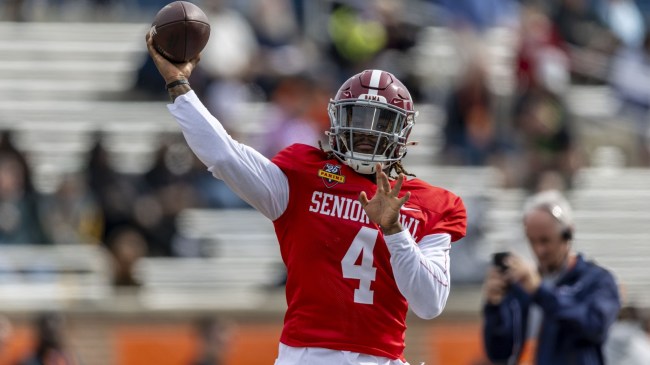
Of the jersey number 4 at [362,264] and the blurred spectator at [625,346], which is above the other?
the jersey number 4 at [362,264]

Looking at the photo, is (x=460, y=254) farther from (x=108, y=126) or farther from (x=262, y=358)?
(x=108, y=126)

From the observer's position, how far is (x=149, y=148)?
14.7 meters

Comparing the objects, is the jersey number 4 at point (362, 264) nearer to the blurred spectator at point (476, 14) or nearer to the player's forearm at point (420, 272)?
the player's forearm at point (420, 272)

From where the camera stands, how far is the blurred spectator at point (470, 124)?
1511cm

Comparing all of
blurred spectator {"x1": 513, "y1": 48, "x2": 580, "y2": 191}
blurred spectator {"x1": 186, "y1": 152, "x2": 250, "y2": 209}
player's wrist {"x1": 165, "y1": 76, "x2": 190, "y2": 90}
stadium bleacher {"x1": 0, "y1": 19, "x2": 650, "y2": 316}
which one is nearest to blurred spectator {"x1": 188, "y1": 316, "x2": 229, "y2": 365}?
stadium bleacher {"x1": 0, "y1": 19, "x2": 650, "y2": 316}

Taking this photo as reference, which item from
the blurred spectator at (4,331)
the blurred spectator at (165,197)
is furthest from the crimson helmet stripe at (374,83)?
the blurred spectator at (165,197)

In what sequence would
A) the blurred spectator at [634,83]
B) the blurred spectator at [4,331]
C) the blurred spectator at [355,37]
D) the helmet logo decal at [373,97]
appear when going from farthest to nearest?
1. the blurred spectator at [634,83]
2. the blurred spectator at [355,37]
3. the blurred spectator at [4,331]
4. the helmet logo decal at [373,97]

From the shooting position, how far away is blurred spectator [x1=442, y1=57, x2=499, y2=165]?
49.6 feet

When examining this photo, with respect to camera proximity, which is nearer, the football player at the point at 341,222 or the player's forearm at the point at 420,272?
the player's forearm at the point at 420,272

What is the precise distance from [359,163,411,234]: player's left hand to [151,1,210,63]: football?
0.81 metres

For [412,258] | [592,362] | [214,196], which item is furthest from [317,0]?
[412,258]

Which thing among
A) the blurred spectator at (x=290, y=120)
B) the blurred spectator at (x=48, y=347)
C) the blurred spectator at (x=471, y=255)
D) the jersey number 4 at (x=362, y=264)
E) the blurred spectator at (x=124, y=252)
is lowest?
the blurred spectator at (x=48, y=347)

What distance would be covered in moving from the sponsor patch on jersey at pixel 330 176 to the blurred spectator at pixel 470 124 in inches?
379

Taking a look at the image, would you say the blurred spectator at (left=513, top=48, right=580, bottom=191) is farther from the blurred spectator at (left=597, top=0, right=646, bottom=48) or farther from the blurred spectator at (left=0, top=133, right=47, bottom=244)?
the blurred spectator at (left=0, top=133, right=47, bottom=244)
